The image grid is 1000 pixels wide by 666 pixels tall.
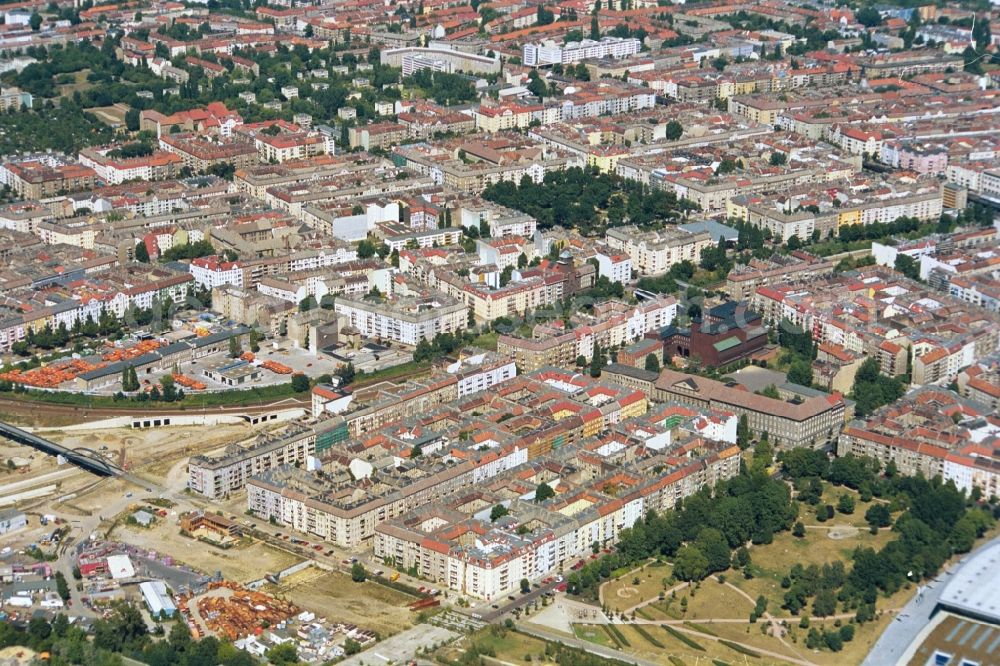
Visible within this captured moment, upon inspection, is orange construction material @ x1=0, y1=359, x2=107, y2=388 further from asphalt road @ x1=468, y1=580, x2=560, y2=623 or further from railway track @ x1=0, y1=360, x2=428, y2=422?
asphalt road @ x1=468, y1=580, x2=560, y2=623

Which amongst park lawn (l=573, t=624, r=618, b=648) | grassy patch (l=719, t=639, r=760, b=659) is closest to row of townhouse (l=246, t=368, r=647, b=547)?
park lawn (l=573, t=624, r=618, b=648)

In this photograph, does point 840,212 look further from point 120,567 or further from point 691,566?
point 120,567

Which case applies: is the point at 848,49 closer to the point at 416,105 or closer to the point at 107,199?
the point at 416,105

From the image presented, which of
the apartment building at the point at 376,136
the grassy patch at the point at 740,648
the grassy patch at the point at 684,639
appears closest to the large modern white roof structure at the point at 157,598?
the grassy patch at the point at 684,639

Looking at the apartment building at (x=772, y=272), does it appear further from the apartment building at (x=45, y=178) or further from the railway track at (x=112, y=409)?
the apartment building at (x=45, y=178)

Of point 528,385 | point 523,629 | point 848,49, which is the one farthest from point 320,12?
point 523,629

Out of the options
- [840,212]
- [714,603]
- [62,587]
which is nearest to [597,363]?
[714,603]
